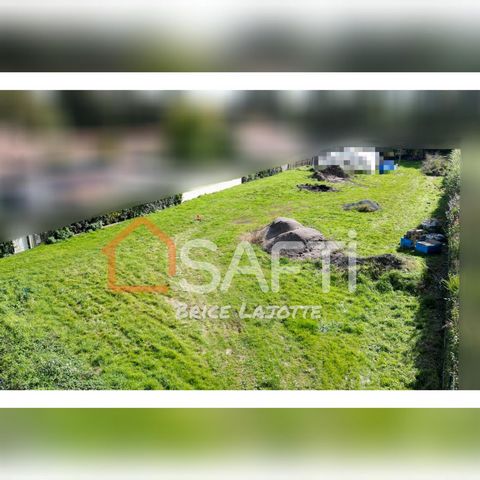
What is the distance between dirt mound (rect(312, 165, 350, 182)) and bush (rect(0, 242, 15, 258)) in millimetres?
2977

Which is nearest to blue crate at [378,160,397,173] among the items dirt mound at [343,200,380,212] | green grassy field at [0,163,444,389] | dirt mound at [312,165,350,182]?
green grassy field at [0,163,444,389]

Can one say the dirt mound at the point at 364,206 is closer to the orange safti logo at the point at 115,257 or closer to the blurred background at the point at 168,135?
the blurred background at the point at 168,135

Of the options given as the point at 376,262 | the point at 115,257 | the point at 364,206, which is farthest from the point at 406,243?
the point at 115,257

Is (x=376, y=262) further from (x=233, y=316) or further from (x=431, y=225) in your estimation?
(x=233, y=316)

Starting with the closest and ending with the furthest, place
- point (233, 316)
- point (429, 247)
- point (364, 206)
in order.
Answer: point (233, 316) → point (429, 247) → point (364, 206)

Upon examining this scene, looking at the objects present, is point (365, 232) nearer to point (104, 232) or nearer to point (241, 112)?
point (241, 112)

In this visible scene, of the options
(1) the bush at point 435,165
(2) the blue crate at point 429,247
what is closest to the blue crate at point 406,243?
(2) the blue crate at point 429,247

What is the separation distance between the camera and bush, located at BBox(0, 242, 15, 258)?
4184mm

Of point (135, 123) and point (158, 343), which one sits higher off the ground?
point (135, 123)

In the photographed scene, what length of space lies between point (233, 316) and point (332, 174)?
1709 mm
